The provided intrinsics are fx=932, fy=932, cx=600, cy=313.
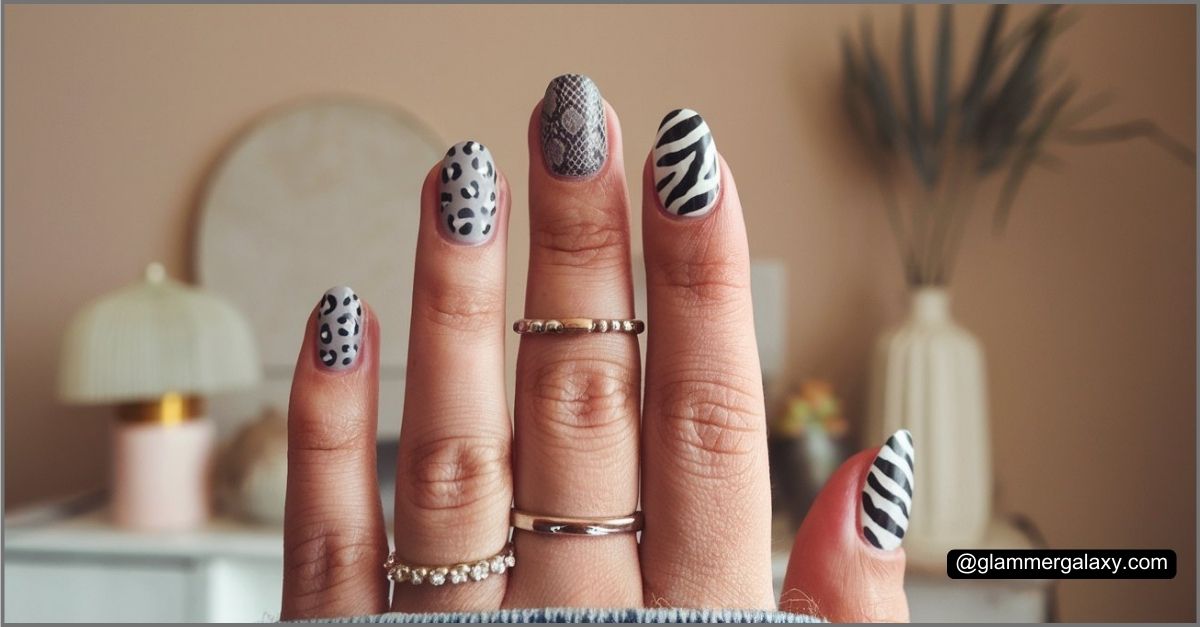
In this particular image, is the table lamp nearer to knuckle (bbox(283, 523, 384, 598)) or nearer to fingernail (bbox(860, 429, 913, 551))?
knuckle (bbox(283, 523, 384, 598))

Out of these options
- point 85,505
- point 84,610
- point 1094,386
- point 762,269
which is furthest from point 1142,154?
point 85,505

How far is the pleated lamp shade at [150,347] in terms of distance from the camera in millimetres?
1497

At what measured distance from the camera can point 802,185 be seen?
1.66 metres

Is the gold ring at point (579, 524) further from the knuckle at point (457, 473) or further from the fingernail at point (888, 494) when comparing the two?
the fingernail at point (888, 494)

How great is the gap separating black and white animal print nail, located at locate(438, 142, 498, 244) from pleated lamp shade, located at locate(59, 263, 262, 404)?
122cm

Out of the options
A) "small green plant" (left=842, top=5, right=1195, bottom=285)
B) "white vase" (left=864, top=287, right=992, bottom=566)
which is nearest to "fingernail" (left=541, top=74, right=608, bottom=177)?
"white vase" (left=864, top=287, right=992, bottom=566)

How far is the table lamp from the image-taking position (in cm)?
147

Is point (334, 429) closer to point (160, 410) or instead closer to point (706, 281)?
point (706, 281)

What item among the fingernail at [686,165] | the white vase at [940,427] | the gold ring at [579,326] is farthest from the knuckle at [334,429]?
the white vase at [940,427]

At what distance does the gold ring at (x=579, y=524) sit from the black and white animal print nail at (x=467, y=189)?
0.15 m

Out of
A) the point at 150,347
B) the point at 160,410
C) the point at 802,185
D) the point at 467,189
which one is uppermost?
the point at 802,185

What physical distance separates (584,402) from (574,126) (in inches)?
5.5

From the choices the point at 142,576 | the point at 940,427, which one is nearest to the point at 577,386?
the point at 940,427

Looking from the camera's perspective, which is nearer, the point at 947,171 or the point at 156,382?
the point at 156,382
